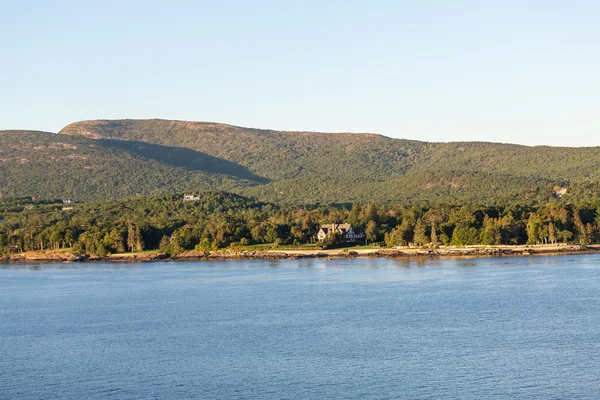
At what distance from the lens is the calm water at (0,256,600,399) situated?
3619 cm

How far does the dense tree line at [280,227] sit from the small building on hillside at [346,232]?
1561 millimetres

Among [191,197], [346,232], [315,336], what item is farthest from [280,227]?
[315,336]

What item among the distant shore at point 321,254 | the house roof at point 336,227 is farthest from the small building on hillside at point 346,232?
the distant shore at point 321,254

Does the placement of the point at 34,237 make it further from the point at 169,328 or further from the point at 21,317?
the point at 169,328

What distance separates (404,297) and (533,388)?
26.0m

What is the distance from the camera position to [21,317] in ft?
190

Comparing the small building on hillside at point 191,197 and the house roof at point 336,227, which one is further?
the small building on hillside at point 191,197

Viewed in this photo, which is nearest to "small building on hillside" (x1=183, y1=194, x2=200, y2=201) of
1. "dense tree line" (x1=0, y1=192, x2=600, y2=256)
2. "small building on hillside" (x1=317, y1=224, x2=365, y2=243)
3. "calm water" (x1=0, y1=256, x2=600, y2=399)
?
"dense tree line" (x1=0, y1=192, x2=600, y2=256)

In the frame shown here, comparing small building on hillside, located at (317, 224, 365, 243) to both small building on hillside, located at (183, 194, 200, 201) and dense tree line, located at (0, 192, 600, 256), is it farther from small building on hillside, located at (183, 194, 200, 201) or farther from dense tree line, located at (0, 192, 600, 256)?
small building on hillside, located at (183, 194, 200, 201)

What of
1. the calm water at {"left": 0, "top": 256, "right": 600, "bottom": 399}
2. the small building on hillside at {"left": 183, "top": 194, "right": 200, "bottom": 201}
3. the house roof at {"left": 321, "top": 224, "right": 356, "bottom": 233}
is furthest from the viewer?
the small building on hillside at {"left": 183, "top": 194, "right": 200, "bottom": 201}

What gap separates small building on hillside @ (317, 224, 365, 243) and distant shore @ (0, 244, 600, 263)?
7.84 m

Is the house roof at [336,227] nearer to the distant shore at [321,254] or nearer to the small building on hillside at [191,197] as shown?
the distant shore at [321,254]

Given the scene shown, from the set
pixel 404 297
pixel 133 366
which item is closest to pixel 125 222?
pixel 404 297

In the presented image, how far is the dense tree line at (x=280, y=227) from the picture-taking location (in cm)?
10200
